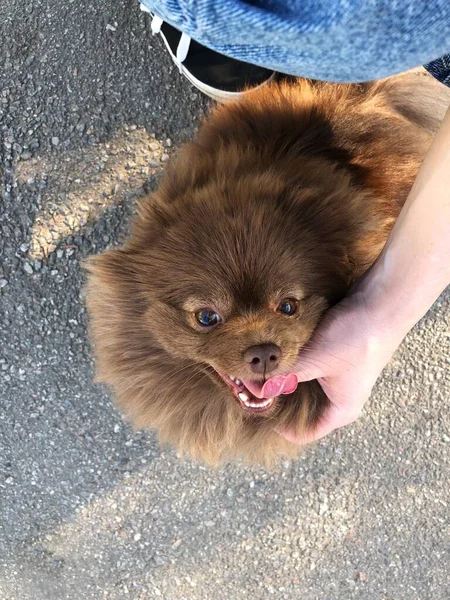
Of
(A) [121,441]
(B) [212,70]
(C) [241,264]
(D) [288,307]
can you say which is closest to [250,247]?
(C) [241,264]

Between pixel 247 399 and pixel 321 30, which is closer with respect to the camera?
pixel 321 30

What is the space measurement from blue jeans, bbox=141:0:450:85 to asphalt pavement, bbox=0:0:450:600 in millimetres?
1789

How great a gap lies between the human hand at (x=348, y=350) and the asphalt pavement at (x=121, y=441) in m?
0.89

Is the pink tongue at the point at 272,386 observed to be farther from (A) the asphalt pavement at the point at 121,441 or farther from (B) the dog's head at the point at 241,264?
(A) the asphalt pavement at the point at 121,441

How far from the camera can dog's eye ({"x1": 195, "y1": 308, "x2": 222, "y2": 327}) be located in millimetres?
1712

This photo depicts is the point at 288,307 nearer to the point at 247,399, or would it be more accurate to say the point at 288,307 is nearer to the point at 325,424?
the point at 247,399

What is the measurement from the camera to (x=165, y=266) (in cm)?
170

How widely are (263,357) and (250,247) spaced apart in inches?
13.2

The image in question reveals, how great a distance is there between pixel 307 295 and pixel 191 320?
1.24 ft

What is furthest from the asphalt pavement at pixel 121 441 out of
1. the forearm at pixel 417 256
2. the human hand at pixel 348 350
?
the forearm at pixel 417 256

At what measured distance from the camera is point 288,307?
1726 mm

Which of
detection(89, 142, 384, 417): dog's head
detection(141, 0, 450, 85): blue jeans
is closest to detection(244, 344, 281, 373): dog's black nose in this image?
detection(89, 142, 384, 417): dog's head

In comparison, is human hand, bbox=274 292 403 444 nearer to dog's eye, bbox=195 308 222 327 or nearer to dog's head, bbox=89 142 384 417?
dog's head, bbox=89 142 384 417

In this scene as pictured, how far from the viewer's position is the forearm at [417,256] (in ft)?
4.67
